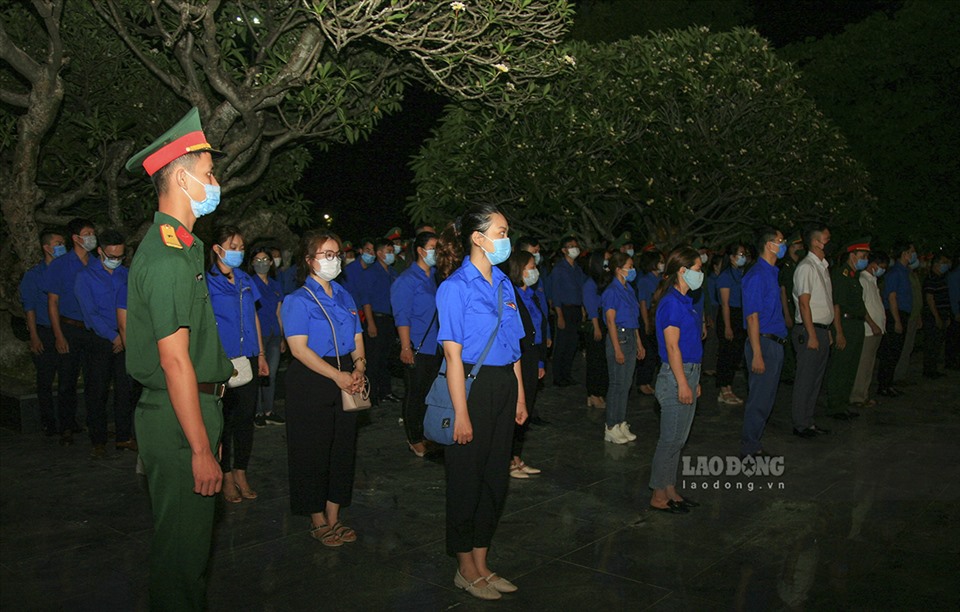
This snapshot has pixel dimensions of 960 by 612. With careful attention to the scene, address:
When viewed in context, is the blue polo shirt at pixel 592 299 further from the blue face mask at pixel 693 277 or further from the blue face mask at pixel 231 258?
the blue face mask at pixel 231 258

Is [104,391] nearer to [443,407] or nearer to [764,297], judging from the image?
[443,407]

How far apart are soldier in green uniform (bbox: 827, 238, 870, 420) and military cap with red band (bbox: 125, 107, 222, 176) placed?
25.6ft

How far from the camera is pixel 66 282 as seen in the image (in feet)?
25.7

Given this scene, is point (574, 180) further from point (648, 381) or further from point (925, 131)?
point (925, 131)

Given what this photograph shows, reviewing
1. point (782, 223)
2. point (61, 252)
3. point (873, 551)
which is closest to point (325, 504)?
Result: point (873, 551)

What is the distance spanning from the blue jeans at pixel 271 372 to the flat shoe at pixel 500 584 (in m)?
5.15

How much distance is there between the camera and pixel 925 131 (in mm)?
19531

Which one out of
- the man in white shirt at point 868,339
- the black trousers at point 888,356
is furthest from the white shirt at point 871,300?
the black trousers at point 888,356

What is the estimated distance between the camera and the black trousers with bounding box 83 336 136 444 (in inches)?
293

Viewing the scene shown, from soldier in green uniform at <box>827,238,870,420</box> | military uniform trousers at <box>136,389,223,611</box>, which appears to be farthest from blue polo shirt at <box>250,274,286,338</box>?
soldier in green uniform at <box>827,238,870,420</box>

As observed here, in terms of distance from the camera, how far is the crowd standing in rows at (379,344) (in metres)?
3.18

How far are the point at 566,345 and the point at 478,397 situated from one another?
718 centimetres

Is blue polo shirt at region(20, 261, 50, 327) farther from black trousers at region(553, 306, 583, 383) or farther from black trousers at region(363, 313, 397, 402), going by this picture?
black trousers at region(553, 306, 583, 383)

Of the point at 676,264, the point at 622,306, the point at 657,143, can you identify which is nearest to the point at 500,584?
the point at 676,264
